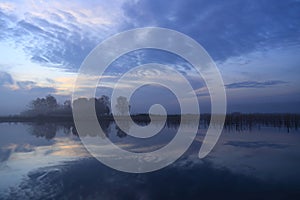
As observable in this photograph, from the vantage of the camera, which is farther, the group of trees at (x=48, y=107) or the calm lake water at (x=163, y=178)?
the group of trees at (x=48, y=107)

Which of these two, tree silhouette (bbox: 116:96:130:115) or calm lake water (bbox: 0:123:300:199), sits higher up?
tree silhouette (bbox: 116:96:130:115)

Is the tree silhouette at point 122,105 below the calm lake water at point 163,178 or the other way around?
the other way around

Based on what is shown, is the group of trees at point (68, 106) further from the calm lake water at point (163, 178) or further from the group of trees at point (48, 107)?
the calm lake water at point (163, 178)

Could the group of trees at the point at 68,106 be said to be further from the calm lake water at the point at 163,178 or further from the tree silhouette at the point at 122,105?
the calm lake water at the point at 163,178

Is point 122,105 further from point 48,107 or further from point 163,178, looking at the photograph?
point 163,178

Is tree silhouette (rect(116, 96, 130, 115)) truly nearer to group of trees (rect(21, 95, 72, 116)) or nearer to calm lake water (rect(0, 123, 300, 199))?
group of trees (rect(21, 95, 72, 116))

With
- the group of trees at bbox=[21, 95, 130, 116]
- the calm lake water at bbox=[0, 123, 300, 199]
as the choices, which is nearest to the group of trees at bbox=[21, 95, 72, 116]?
the group of trees at bbox=[21, 95, 130, 116]

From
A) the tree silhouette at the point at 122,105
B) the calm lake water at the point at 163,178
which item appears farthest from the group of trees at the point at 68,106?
the calm lake water at the point at 163,178

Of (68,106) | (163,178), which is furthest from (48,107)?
(163,178)

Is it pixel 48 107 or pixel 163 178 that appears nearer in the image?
pixel 163 178

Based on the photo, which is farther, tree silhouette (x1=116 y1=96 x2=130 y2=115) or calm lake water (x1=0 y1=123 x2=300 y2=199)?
tree silhouette (x1=116 y1=96 x2=130 y2=115)

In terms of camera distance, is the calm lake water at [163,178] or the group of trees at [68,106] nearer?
the calm lake water at [163,178]

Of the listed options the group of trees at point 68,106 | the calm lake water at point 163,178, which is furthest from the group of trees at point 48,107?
the calm lake water at point 163,178

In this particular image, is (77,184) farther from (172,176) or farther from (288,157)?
(288,157)
